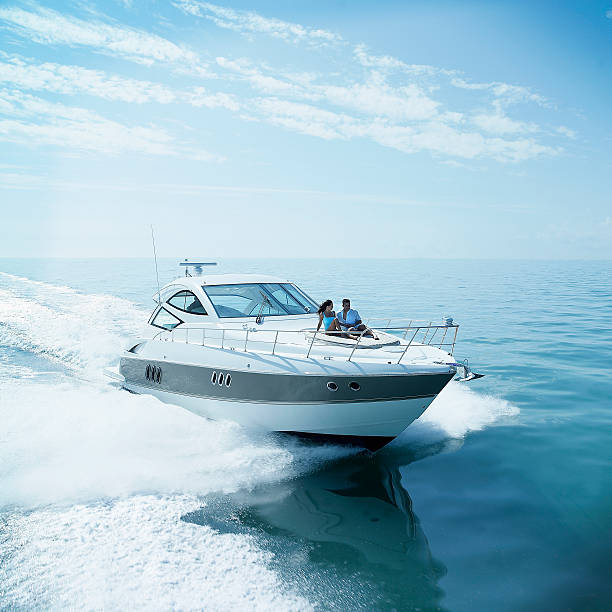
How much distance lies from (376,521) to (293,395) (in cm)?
206

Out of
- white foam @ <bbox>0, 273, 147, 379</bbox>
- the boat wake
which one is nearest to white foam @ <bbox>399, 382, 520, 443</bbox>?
the boat wake

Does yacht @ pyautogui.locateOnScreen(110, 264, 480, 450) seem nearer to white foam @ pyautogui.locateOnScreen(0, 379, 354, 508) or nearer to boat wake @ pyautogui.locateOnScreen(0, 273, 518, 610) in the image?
white foam @ pyautogui.locateOnScreen(0, 379, 354, 508)

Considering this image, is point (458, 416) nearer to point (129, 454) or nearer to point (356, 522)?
point (356, 522)

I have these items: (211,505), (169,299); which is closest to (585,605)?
(211,505)

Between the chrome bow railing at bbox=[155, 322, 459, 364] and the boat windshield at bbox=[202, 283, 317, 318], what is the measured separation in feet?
2.35

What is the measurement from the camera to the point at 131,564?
515 centimetres

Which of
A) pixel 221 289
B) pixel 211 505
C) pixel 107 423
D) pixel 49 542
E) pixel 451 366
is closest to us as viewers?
pixel 49 542

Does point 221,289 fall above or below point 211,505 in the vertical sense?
above

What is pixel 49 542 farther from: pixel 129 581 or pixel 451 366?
pixel 451 366

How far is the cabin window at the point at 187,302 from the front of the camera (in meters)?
9.82

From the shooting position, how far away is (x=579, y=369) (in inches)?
472

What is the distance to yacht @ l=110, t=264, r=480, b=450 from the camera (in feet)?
23.6

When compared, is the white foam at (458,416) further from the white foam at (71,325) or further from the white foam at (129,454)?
the white foam at (71,325)

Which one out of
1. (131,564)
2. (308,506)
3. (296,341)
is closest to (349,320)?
(296,341)
